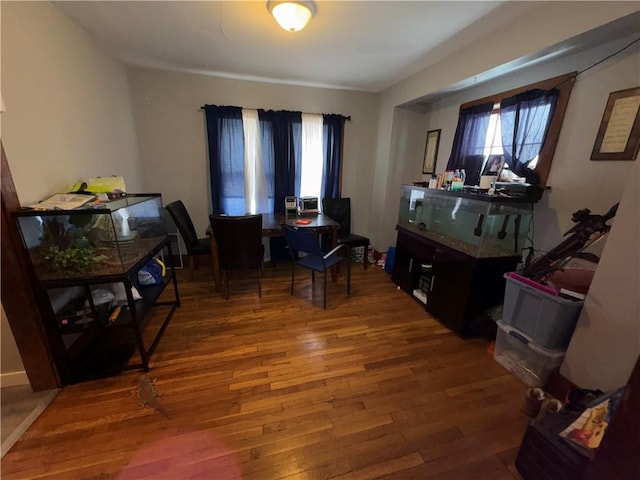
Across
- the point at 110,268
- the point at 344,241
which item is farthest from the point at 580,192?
the point at 110,268

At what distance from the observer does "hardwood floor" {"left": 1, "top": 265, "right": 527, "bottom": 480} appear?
123 centimetres

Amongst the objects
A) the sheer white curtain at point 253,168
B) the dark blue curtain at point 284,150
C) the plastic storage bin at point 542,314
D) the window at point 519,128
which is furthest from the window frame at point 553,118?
the sheer white curtain at point 253,168

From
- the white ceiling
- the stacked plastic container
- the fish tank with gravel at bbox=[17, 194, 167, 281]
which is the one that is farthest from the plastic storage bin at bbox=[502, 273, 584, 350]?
the fish tank with gravel at bbox=[17, 194, 167, 281]

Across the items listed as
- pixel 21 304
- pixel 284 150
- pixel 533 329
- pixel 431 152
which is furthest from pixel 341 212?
pixel 21 304

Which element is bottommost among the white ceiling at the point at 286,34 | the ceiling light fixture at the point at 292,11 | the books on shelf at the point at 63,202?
the books on shelf at the point at 63,202

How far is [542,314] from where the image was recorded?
1620mm

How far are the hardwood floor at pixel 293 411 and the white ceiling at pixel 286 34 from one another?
2421 millimetres

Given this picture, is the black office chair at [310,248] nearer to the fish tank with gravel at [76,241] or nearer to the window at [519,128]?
the fish tank with gravel at [76,241]

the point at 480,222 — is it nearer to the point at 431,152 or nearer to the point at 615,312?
the point at 615,312

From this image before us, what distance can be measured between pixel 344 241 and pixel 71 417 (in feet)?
8.96

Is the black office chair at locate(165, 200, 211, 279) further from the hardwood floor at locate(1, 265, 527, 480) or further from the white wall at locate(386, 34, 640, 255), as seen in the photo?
the white wall at locate(386, 34, 640, 255)

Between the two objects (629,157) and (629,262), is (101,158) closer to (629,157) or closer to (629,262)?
(629,262)

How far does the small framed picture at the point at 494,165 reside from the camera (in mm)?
2379

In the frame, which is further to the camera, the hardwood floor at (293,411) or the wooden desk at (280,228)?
the wooden desk at (280,228)
